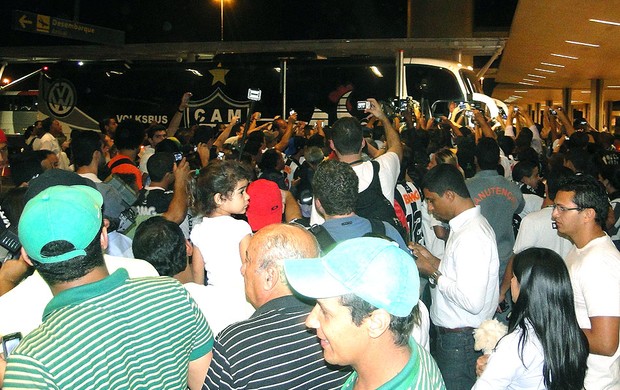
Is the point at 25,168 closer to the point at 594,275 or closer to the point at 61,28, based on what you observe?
the point at 594,275

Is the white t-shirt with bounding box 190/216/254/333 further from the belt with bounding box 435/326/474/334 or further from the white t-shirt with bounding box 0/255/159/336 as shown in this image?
the belt with bounding box 435/326/474/334

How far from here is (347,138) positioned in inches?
229

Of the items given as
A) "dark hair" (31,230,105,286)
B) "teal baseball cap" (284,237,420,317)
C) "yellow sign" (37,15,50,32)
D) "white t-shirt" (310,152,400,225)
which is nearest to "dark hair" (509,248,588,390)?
"teal baseball cap" (284,237,420,317)

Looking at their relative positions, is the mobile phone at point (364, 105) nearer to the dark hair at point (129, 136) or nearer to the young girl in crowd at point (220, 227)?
the young girl in crowd at point (220, 227)

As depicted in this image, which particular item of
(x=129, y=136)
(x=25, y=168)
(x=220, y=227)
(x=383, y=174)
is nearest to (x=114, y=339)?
Answer: (x=220, y=227)

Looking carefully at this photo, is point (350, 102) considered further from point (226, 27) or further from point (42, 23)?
point (226, 27)

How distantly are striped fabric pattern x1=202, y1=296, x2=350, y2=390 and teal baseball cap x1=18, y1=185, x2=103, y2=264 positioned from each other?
2.27 feet

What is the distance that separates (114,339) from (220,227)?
2125 mm

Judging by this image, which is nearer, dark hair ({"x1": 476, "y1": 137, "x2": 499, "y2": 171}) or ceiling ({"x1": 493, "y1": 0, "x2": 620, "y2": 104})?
dark hair ({"x1": 476, "y1": 137, "x2": 499, "y2": 171})

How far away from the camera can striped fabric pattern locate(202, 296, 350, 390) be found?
2805 mm

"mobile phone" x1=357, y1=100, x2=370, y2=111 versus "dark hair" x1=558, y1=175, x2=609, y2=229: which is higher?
"mobile phone" x1=357, y1=100, x2=370, y2=111

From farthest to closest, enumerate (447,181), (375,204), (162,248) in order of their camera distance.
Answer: (375,204)
(447,181)
(162,248)

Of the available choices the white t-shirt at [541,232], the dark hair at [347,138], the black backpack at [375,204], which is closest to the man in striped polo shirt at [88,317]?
the black backpack at [375,204]

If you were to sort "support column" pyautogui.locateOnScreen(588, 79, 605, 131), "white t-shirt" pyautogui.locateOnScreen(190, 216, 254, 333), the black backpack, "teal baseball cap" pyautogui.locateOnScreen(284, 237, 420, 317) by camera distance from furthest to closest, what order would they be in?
"support column" pyautogui.locateOnScreen(588, 79, 605, 131) < the black backpack < "white t-shirt" pyautogui.locateOnScreen(190, 216, 254, 333) < "teal baseball cap" pyautogui.locateOnScreen(284, 237, 420, 317)
